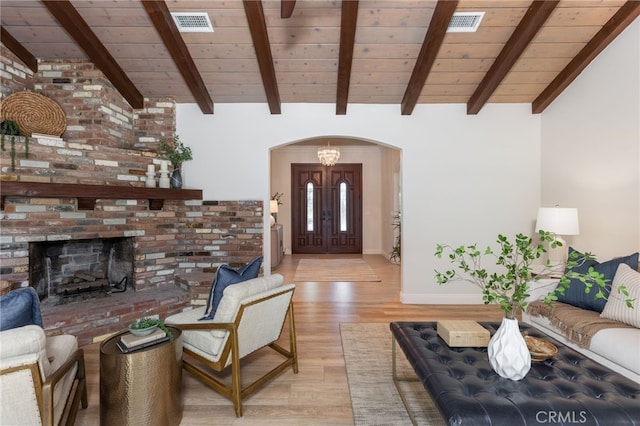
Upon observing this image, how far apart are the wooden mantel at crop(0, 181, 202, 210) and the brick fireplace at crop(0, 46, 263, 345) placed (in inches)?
0.4

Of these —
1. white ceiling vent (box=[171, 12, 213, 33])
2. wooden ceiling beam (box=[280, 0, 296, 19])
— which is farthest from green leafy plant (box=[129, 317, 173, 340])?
white ceiling vent (box=[171, 12, 213, 33])

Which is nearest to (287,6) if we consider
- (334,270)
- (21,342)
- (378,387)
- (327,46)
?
(327,46)

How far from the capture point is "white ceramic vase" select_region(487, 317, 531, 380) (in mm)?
1562

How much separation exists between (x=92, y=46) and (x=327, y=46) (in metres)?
2.35

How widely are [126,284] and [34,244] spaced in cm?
98

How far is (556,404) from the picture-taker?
1.36 metres

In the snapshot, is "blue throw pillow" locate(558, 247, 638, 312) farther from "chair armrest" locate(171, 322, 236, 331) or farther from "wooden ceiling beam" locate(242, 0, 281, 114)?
"wooden ceiling beam" locate(242, 0, 281, 114)

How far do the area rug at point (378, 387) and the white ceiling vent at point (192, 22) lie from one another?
11.0 ft

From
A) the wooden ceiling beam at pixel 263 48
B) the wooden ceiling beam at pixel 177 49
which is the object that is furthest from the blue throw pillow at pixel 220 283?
the wooden ceiling beam at pixel 177 49

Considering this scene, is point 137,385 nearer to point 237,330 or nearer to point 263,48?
point 237,330

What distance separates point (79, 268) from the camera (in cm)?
352

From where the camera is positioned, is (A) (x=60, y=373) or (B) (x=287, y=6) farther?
(B) (x=287, y=6)

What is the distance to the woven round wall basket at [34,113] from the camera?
116 inches

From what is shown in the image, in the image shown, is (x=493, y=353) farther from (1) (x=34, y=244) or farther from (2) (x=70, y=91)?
(2) (x=70, y=91)
